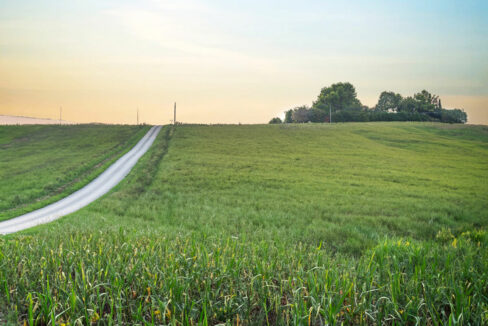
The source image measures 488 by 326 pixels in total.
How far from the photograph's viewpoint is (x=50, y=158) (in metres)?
41.1

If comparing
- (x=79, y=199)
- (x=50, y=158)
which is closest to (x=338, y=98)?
(x=50, y=158)

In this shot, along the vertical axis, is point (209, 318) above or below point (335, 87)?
below

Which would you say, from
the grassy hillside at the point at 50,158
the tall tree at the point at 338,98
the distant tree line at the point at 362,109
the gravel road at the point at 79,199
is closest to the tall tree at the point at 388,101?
the distant tree line at the point at 362,109

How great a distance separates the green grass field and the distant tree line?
47112mm

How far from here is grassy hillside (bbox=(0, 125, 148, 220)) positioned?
24016 mm

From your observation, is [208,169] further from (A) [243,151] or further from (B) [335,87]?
(B) [335,87]

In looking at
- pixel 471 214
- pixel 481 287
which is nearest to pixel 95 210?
pixel 481 287

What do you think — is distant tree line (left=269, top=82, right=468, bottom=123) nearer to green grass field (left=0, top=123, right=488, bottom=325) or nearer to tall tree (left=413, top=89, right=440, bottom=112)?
tall tree (left=413, top=89, right=440, bottom=112)

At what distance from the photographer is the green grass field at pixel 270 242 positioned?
397 centimetres

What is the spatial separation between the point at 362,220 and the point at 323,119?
97.4 meters

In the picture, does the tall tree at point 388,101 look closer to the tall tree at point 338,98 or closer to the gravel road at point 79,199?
the tall tree at point 338,98

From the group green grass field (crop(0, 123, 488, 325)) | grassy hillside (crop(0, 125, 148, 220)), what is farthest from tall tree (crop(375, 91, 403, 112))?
grassy hillside (crop(0, 125, 148, 220))

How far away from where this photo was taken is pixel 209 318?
3891mm

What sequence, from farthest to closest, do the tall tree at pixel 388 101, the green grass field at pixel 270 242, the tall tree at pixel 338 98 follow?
the tall tree at pixel 388 101, the tall tree at pixel 338 98, the green grass field at pixel 270 242
